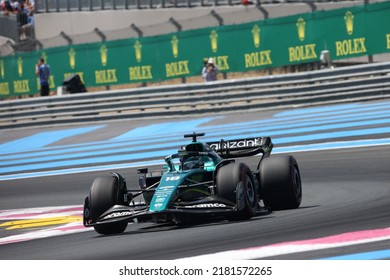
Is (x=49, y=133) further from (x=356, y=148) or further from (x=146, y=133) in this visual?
(x=356, y=148)

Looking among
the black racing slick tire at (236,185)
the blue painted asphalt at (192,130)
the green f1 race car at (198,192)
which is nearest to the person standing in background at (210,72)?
the blue painted asphalt at (192,130)

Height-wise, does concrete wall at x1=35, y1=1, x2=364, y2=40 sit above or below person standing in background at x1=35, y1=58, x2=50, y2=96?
above

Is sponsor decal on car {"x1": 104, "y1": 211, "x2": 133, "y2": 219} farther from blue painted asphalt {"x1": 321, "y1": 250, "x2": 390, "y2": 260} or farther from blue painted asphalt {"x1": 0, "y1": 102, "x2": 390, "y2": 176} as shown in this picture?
blue painted asphalt {"x1": 0, "y1": 102, "x2": 390, "y2": 176}

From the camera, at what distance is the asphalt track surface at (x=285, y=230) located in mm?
9375

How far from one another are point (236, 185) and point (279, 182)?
3.12ft

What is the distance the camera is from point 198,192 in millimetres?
11703

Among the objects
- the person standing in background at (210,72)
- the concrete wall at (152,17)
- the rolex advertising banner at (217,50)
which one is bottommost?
the person standing in background at (210,72)

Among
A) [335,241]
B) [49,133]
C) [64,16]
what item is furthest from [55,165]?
[64,16]

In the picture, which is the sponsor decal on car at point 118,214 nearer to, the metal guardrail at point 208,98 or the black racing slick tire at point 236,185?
the black racing slick tire at point 236,185

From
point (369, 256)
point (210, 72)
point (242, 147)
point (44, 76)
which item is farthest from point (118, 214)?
point (44, 76)

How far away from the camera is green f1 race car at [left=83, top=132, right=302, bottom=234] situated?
11.2 meters

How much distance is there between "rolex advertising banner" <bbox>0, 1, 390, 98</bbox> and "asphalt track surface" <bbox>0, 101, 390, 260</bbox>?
411 inches

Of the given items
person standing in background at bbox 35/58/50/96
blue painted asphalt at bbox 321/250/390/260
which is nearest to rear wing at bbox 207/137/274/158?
blue painted asphalt at bbox 321/250/390/260

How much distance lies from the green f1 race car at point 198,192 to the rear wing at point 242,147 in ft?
1.70
